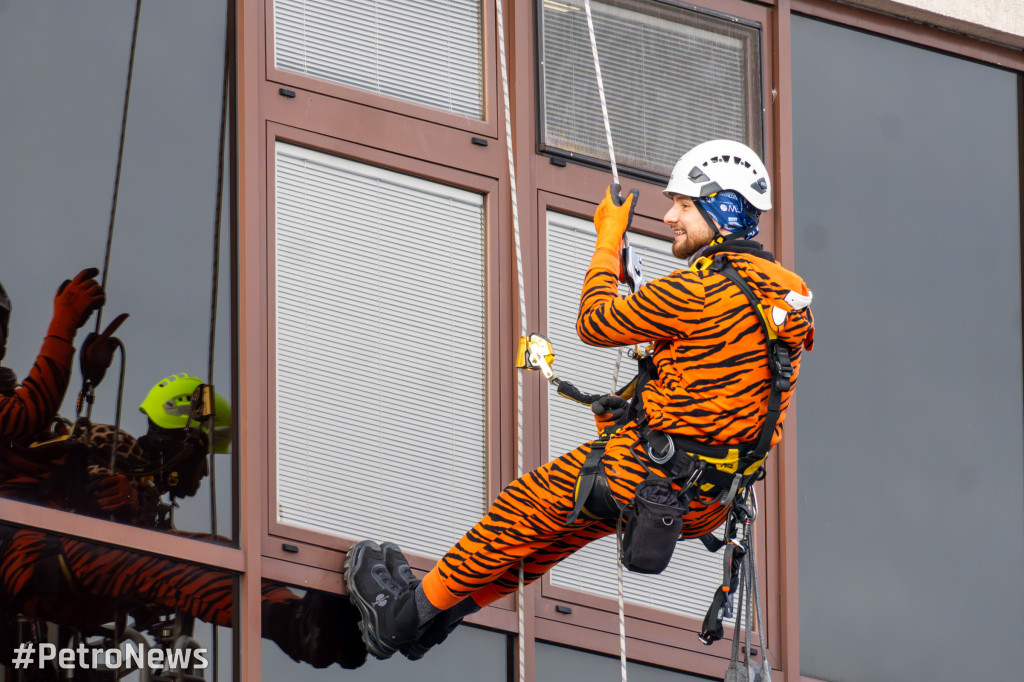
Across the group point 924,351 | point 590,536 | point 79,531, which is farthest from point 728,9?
point 79,531

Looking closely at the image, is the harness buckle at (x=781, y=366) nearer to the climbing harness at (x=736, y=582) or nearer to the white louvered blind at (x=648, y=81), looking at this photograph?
the climbing harness at (x=736, y=582)

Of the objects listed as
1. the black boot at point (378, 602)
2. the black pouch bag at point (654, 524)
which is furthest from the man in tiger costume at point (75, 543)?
the black pouch bag at point (654, 524)

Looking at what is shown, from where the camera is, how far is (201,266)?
732 centimetres

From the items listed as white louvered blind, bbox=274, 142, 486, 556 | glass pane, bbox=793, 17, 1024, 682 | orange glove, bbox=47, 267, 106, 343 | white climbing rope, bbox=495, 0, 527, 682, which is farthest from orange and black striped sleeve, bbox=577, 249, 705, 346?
glass pane, bbox=793, 17, 1024, 682

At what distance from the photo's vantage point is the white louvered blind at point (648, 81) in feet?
26.9

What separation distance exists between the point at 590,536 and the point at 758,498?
1564 millimetres

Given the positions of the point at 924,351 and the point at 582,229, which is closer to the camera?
the point at 582,229

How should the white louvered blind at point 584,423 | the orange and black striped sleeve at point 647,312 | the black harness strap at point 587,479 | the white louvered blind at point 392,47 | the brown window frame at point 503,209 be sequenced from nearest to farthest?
the orange and black striped sleeve at point 647,312 < the black harness strap at point 587,479 < the brown window frame at point 503,209 < the white louvered blind at point 392,47 < the white louvered blind at point 584,423

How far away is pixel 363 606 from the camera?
713 cm

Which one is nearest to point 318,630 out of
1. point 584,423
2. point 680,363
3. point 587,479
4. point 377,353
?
point 377,353

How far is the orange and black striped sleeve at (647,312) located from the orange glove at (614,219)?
179 millimetres

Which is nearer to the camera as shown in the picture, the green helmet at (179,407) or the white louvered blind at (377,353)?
the green helmet at (179,407)

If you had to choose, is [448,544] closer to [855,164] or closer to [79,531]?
[79,531]

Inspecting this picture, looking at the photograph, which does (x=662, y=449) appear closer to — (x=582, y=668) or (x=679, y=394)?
(x=679, y=394)
